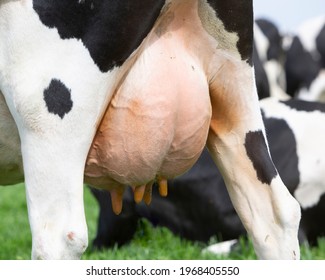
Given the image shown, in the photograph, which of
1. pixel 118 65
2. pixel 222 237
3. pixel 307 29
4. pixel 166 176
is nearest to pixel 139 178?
pixel 166 176

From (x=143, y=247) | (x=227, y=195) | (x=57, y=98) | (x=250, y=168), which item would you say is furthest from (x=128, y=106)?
(x=227, y=195)

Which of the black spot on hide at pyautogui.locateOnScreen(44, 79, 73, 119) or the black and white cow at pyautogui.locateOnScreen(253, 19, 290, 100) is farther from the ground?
the black spot on hide at pyautogui.locateOnScreen(44, 79, 73, 119)

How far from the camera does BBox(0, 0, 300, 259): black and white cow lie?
9.23 ft

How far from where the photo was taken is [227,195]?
5.29 m

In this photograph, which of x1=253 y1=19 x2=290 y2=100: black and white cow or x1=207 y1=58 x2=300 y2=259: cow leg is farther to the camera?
x1=253 y1=19 x2=290 y2=100: black and white cow

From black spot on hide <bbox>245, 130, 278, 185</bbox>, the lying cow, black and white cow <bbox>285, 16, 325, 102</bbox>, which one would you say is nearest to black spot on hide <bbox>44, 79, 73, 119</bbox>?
black spot on hide <bbox>245, 130, 278, 185</bbox>

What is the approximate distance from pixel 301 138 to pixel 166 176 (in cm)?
211

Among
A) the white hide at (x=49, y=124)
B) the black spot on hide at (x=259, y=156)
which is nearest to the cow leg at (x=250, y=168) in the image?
the black spot on hide at (x=259, y=156)

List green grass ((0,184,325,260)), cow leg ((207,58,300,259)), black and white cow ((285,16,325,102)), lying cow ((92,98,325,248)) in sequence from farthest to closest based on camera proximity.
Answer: black and white cow ((285,16,325,102))
lying cow ((92,98,325,248))
green grass ((0,184,325,260))
cow leg ((207,58,300,259))

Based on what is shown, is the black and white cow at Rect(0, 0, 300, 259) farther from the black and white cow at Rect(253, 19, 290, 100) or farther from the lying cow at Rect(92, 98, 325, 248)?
the black and white cow at Rect(253, 19, 290, 100)

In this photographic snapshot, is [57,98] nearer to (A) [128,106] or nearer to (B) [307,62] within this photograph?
(A) [128,106]

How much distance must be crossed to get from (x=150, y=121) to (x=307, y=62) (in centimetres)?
935

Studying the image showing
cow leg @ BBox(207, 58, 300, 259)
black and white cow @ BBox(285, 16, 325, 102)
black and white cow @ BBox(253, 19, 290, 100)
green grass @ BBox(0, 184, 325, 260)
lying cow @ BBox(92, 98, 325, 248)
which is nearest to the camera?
cow leg @ BBox(207, 58, 300, 259)

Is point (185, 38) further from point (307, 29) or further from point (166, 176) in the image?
point (307, 29)
